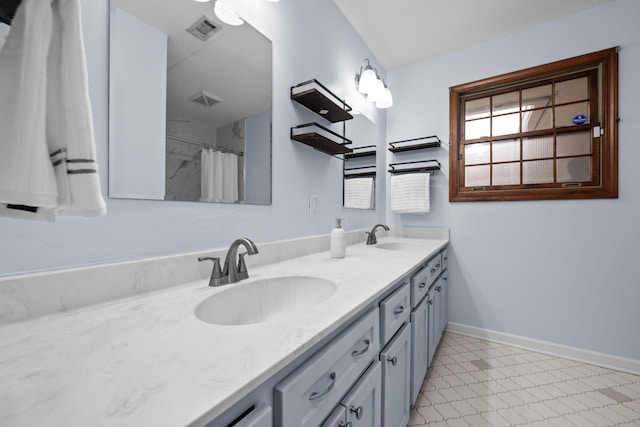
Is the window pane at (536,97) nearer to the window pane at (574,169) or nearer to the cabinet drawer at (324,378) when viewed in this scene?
the window pane at (574,169)

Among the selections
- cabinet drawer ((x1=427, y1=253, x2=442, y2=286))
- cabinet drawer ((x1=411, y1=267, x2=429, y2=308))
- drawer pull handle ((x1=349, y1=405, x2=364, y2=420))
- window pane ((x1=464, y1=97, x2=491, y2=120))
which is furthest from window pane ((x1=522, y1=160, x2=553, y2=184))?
drawer pull handle ((x1=349, y1=405, x2=364, y2=420))

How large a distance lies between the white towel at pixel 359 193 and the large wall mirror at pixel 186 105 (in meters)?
0.86

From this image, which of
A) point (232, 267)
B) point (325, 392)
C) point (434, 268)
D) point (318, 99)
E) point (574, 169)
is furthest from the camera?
point (574, 169)

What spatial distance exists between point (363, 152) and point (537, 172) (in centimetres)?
135

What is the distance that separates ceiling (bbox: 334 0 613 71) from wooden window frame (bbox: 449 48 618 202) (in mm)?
342

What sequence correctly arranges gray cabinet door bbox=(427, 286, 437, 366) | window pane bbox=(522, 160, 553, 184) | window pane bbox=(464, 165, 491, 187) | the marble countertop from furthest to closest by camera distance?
window pane bbox=(464, 165, 491, 187)
window pane bbox=(522, 160, 553, 184)
gray cabinet door bbox=(427, 286, 437, 366)
the marble countertop

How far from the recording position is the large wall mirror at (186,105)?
0.77m

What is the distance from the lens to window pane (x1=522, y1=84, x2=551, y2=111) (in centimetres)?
201

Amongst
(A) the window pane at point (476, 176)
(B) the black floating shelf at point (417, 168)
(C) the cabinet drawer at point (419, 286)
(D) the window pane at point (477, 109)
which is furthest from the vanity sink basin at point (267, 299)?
(D) the window pane at point (477, 109)

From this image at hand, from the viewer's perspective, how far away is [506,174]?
6.95ft

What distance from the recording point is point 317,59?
1.61 meters

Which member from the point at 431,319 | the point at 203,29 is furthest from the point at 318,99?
the point at 431,319

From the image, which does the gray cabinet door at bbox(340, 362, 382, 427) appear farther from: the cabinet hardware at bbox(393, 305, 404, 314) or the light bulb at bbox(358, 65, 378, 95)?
the light bulb at bbox(358, 65, 378, 95)

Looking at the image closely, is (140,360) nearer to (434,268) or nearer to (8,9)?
(8,9)
